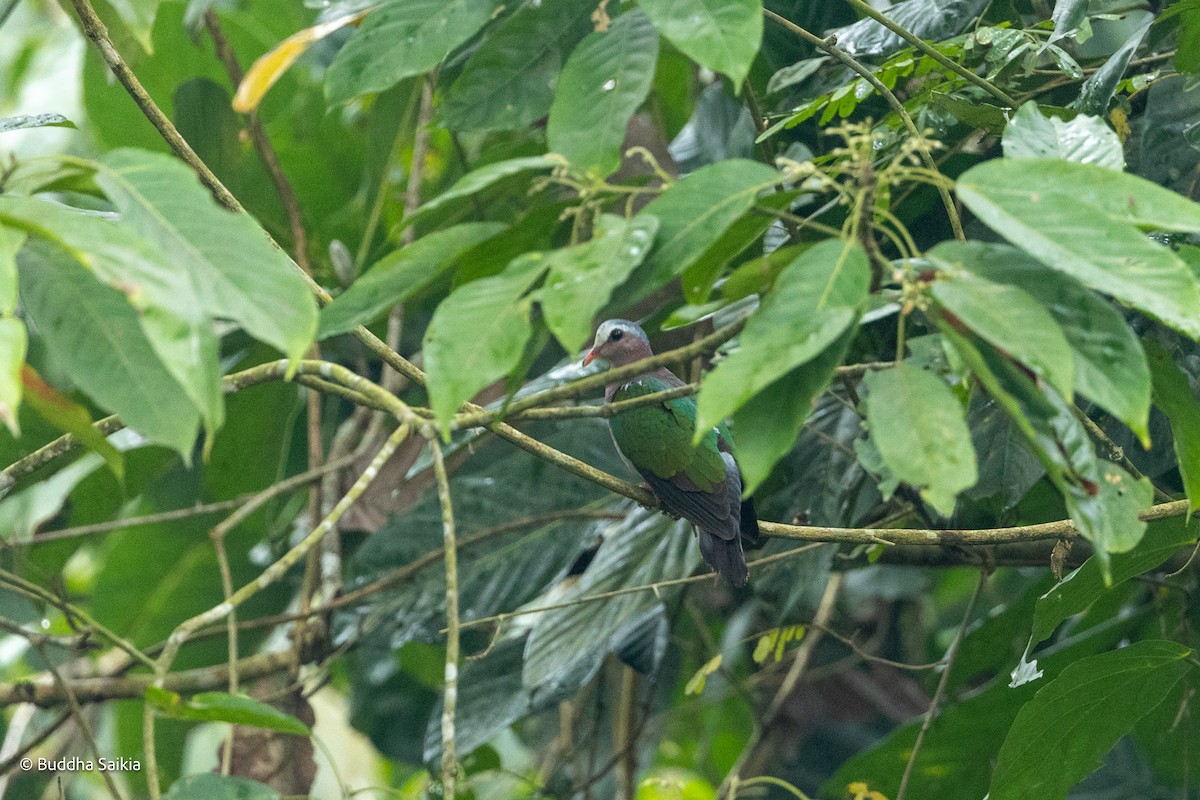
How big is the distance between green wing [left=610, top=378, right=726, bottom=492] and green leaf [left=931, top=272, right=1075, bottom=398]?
1674 millimetres

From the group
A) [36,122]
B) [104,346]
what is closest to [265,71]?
[104,346]

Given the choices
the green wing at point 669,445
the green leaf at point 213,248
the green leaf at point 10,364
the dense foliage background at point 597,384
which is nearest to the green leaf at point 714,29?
the dense foliage background at point 597,384

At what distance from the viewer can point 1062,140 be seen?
1.51 m

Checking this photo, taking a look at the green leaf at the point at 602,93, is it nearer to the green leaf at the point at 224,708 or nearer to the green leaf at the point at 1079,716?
the green leaf at the point at 224,708

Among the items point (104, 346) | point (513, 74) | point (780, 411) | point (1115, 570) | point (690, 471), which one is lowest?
point (690, 471)

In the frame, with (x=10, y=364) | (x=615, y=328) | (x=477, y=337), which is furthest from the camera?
(x=615, y=328)

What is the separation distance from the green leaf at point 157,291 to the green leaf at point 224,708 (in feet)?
1.73

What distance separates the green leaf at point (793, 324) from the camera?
42.6 inches

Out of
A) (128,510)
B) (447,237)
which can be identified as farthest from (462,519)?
(447,237)

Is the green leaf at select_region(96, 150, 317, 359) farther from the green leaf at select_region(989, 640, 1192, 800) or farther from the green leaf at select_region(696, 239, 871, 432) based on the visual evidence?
the green leaf at select_region(989, 640, 1192, 800)

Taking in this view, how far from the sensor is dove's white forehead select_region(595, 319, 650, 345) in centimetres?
334

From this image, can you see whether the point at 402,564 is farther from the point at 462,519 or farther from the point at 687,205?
the point at 687,205

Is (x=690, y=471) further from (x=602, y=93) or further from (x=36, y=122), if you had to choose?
(x=36, y=122)

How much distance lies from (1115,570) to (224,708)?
147 centimetres
